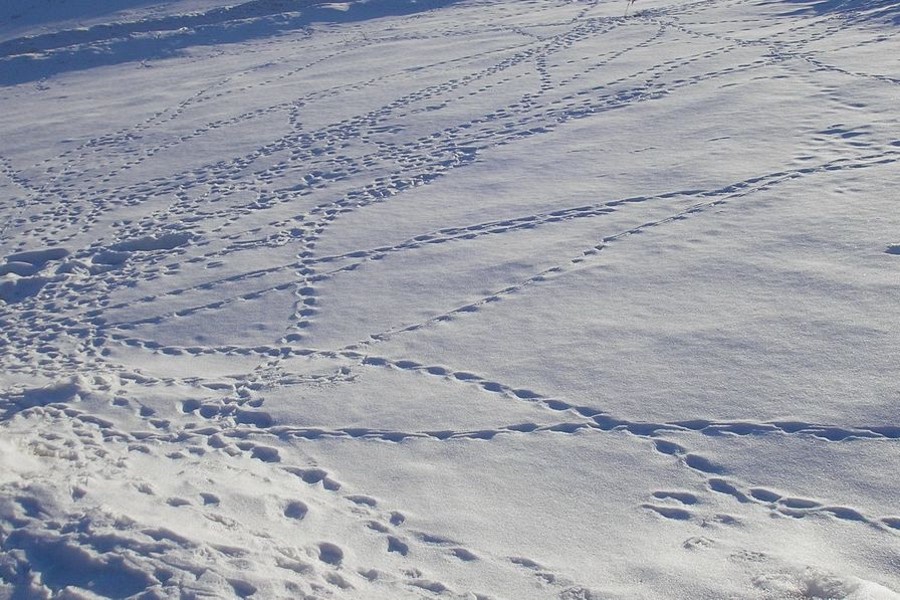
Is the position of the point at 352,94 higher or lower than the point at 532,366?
higher

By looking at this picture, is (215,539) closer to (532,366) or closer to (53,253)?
(532,366)

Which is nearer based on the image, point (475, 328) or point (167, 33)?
point (475, 328)

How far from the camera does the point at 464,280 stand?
19.0ft

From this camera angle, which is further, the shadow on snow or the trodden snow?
the shadow on snow

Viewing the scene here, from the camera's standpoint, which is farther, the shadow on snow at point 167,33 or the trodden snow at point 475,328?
the shadow on snow at point 167,33

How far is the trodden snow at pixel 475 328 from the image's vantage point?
3314 millimetres

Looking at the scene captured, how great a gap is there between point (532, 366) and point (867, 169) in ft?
10.4

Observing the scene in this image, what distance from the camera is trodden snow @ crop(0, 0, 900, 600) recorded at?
3314 mm

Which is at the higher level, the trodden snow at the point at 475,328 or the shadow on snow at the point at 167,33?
the shadow on snow at the point at 167,33

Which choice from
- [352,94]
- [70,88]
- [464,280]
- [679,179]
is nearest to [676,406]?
[464,280]

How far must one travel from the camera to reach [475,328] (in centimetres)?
519

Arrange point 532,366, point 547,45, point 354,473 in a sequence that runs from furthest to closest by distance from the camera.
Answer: point 547,45, point 532,366, point 354,473

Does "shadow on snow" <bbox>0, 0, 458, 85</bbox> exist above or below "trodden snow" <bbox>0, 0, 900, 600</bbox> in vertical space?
above

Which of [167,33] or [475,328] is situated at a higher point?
[167,33]
